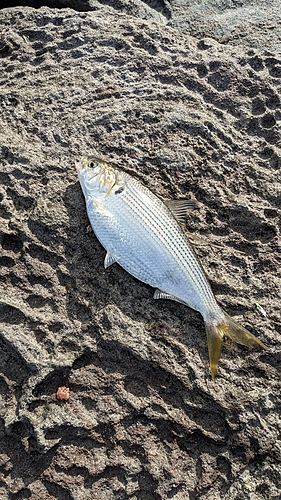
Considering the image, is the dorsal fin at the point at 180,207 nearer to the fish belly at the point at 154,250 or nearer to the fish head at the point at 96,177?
the fish belly at the point at 154,250

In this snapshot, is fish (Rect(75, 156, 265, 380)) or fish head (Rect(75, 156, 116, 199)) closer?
fish (Rect(75, 156, 265, 380))

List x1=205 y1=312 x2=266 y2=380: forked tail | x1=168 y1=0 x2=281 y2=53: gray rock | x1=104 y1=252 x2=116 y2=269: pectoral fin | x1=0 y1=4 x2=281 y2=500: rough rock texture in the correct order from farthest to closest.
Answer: x1=168 y1=0 x2=281 y2=53: gray rock → x1=104 y1=252 x2=116 y2=269: pectoral fin → x1=205 y1=312 x2=266 y2=380: forked tail → x1=0 y1=4 x2=281 y2=500: rough rock texture

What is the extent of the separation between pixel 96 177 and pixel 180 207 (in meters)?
0.62

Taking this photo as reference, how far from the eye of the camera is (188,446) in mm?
2830

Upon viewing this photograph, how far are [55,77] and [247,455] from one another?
3180 millimetres

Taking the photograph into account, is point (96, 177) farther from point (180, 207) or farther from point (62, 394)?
point (62, 394)

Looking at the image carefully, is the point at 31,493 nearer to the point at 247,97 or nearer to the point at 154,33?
the point at 247,97

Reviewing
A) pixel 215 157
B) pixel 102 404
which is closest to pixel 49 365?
pixel 102 404

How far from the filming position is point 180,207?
317cm

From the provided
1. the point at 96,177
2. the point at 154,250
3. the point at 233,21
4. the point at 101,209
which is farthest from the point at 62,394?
the point at 233,21

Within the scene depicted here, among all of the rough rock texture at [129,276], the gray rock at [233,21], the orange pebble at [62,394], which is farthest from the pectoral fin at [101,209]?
the gray rock at [233,21]

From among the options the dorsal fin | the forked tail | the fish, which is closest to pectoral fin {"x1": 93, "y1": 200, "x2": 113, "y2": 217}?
the fish

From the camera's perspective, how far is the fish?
9.55 ft

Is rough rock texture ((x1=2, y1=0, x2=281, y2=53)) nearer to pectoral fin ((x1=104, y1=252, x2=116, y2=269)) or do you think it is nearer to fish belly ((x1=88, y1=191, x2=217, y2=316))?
fish belly ((x1=88, y1=191, x2=217, y2=316))
